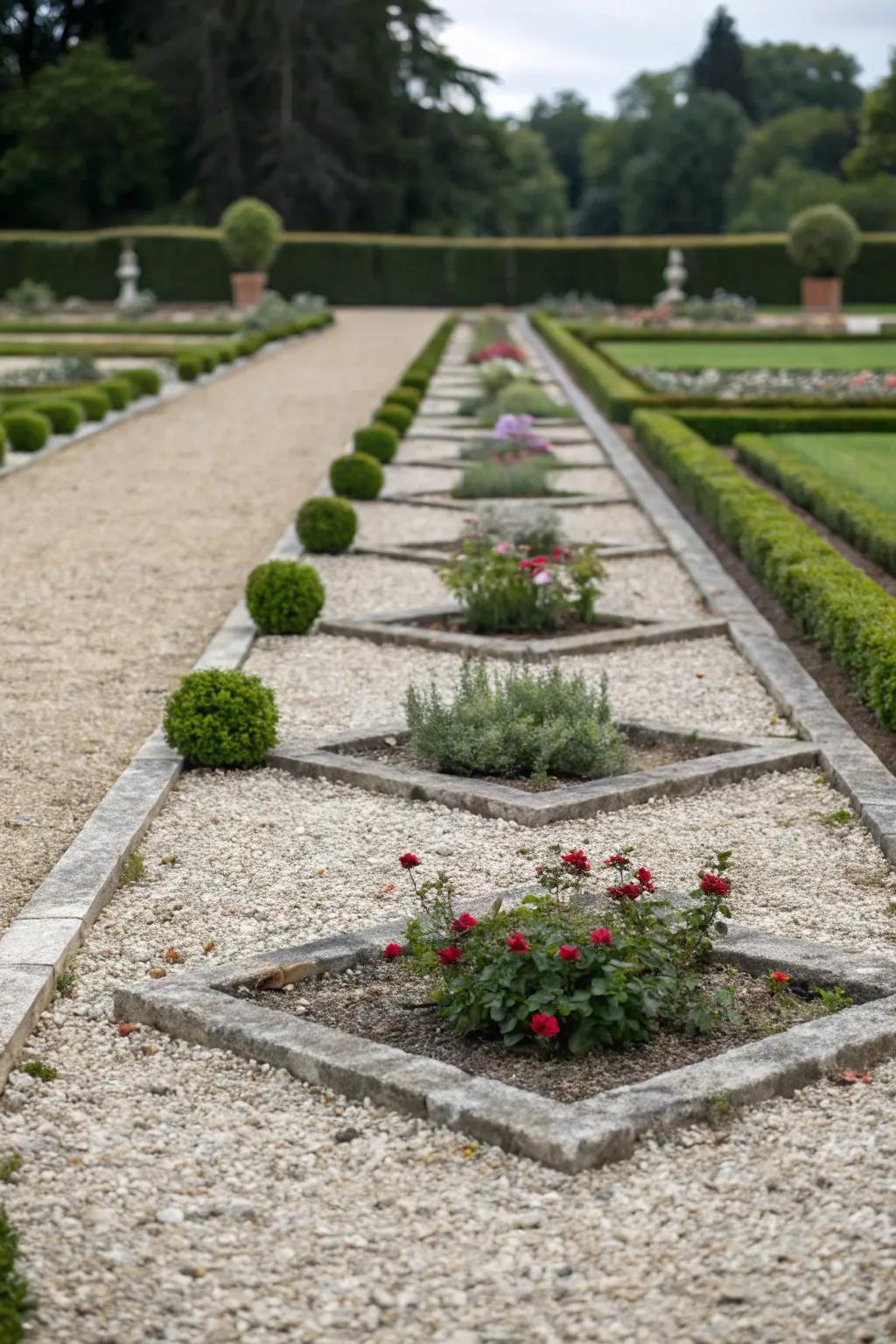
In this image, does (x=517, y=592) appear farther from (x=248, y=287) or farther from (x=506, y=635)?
(x=248, y=287)

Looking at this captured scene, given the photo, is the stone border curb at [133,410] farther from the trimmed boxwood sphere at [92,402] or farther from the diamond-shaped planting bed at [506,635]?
the diamond-shaped planting bed at [506,635]

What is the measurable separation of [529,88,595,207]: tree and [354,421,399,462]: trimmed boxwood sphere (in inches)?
3049

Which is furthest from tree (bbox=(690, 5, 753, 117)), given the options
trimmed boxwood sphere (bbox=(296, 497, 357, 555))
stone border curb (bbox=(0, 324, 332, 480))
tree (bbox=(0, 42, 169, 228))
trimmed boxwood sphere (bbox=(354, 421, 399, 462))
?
trimmed boxwood sphere (bbox=(296, 497, 357, 555))

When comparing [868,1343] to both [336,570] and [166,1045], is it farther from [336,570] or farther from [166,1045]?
[336,570]

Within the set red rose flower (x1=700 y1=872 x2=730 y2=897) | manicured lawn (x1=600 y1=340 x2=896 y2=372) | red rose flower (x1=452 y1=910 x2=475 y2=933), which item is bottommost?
manicured lawn (x1=600 y1=340 x2=896 y2=372)

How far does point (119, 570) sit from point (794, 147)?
62.1 metres

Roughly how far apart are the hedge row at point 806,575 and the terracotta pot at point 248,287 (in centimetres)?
2857

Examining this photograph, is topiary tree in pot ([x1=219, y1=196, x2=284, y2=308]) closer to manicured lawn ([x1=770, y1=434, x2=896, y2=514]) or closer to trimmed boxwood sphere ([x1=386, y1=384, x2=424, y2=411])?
trimmed boxwood sphere ([x1=386, y1=384, x2=424, y2=411])

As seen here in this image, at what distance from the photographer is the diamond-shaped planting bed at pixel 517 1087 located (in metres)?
3.25

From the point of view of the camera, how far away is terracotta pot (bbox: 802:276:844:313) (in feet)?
121

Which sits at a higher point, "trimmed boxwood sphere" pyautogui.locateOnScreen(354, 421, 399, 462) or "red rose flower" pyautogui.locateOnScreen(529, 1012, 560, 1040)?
"red rose flower" pyautogui.locateOnScreen(529, 1012, 560, 1040)

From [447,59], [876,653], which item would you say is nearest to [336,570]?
[876,653]

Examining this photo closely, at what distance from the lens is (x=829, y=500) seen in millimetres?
10664

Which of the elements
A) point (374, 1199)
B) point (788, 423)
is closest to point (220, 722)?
point (374, 1199)
